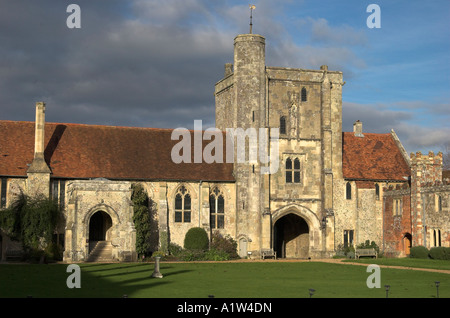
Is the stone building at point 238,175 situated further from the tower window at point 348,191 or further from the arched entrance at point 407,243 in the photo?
the arched entrance at point 407,243

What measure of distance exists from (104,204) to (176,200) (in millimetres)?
6374

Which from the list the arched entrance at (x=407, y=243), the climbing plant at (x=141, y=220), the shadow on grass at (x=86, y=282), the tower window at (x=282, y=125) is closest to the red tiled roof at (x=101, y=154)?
the climbing plant at (x=141, y=220)

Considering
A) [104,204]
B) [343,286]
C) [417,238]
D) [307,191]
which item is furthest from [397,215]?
[343,286]

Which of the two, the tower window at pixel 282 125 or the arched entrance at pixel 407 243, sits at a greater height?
the tower window at pixel 282 125

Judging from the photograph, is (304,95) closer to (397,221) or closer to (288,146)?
(288,146)

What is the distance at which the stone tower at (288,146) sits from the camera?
160ft

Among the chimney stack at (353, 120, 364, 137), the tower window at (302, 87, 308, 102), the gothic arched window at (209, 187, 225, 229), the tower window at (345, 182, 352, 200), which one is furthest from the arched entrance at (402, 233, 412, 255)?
the gothic arched window at (209, 187, 225, 229)

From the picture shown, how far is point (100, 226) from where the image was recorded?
46.2 m

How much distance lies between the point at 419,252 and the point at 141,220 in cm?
2025

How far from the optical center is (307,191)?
50719 mm

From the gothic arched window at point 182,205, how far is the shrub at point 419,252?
16.8m

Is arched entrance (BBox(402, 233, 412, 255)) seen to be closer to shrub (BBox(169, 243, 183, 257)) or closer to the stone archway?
the stone archway
